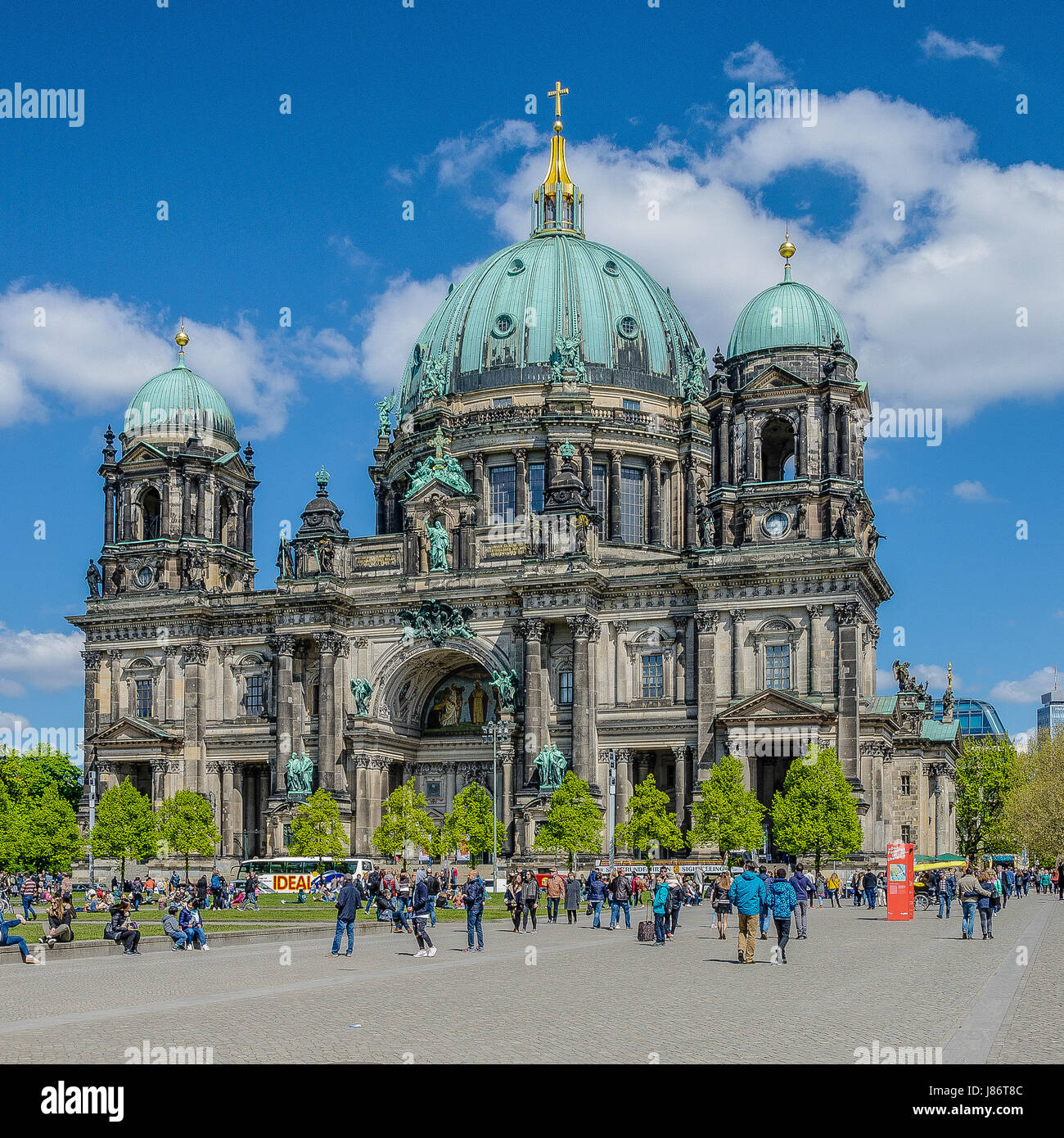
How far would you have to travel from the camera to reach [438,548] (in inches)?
3501

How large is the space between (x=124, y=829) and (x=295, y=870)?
1310cm

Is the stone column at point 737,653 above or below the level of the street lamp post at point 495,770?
above

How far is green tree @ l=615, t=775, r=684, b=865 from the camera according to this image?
76438mm

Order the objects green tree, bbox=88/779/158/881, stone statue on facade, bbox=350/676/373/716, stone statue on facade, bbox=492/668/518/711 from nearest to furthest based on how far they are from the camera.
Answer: stone statue on facade, bbox=492/668/518/711 → green tree, bbox=88/779/158/881 → stone statue on facade, bbox=350/676/373/716

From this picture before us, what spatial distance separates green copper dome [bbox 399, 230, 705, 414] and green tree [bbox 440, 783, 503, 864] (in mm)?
29349

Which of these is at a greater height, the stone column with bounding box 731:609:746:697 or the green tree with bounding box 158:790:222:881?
the stone column with bounding box 731:609:746:697

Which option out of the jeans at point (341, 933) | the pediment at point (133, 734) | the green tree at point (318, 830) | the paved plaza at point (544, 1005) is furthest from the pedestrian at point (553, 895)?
the pediment at point (133, 734)

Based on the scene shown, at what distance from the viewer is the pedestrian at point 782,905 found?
32.2m

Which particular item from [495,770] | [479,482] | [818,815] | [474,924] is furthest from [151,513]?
[474,924]

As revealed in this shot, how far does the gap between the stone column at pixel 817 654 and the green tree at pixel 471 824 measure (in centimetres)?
1884

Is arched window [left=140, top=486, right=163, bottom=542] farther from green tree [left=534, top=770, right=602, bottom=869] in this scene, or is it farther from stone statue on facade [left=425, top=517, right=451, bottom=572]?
green tree [left=534, top=770, right=602, bottom=869]

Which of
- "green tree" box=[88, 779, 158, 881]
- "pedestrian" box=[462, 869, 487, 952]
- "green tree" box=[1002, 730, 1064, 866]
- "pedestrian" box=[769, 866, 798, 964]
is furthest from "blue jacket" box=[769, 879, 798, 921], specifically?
"green tree" box=[1002, 730, 1064, 866]

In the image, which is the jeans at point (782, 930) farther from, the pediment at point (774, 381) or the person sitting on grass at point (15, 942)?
the pediment at point (774, 381)

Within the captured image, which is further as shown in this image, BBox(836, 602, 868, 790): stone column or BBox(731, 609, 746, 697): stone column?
BBox(731, 609, 746, 697): stone column
